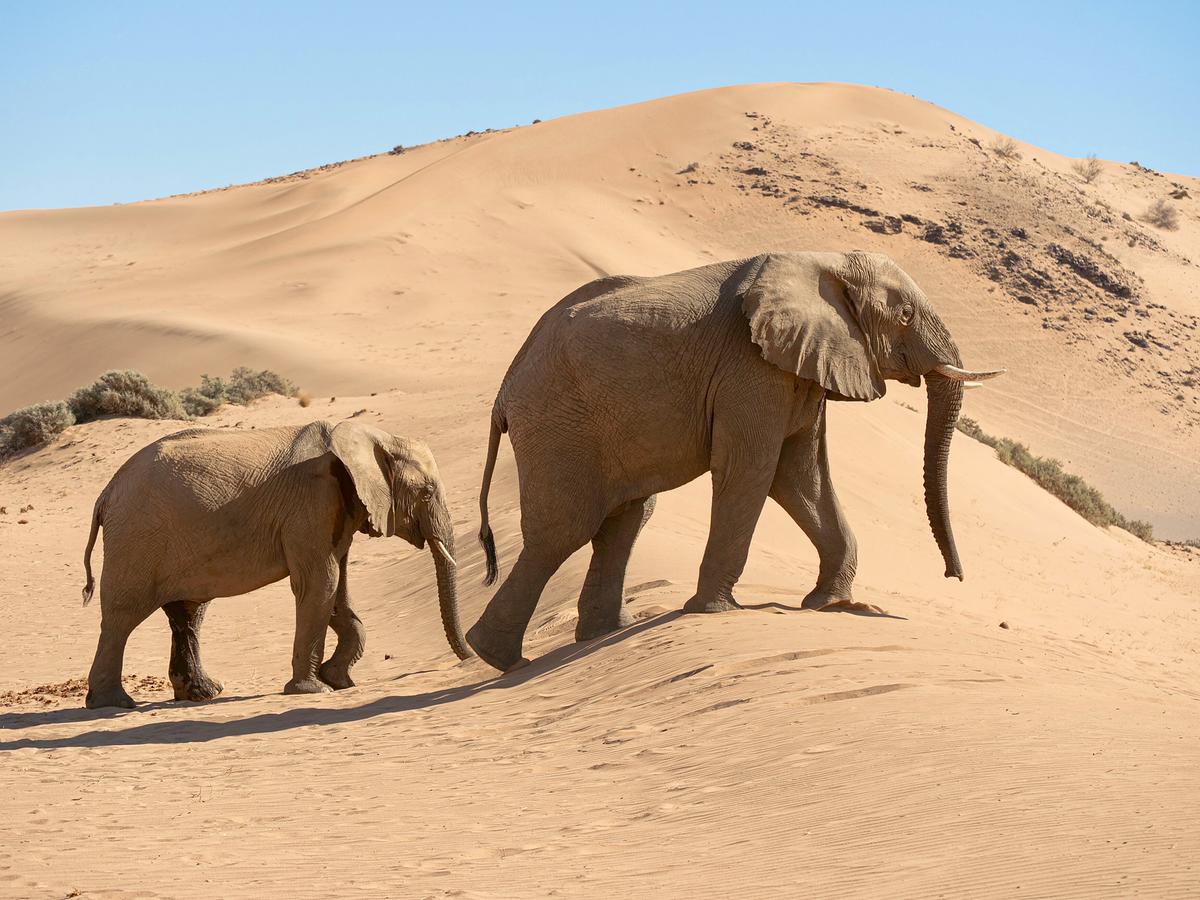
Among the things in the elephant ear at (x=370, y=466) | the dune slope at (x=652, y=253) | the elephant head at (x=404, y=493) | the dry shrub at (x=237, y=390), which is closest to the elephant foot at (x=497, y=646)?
the elephant head at (x=404, y=493)

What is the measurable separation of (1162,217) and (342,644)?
55725mm

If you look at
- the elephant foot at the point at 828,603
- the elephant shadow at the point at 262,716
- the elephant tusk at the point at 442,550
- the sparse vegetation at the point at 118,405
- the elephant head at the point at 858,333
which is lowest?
the elephant shadow at the point at 262,716

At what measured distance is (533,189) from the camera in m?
54.8

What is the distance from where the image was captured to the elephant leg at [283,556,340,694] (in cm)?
1016

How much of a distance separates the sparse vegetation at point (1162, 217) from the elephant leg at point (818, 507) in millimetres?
53398

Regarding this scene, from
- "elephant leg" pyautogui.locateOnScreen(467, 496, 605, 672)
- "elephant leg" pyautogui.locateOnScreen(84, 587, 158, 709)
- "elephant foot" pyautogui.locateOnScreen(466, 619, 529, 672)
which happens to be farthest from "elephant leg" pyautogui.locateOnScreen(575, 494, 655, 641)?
"elephant leg" pyautogui.locateOnScreen(84, 587, 158, 709)

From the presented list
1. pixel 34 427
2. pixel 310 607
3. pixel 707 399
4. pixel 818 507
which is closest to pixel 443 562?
pixel 310 607

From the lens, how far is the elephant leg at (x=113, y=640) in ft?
33.4

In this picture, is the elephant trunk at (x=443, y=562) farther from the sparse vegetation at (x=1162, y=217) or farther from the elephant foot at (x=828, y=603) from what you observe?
the sparse vegetation at (x=1162, y=217)

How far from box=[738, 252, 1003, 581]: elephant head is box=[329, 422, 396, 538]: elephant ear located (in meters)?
2.91

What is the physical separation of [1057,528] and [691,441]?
13297mm

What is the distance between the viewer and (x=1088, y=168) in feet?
212

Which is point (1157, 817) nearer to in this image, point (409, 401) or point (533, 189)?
point (409, 401)

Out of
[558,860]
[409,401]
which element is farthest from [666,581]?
[409,401]
